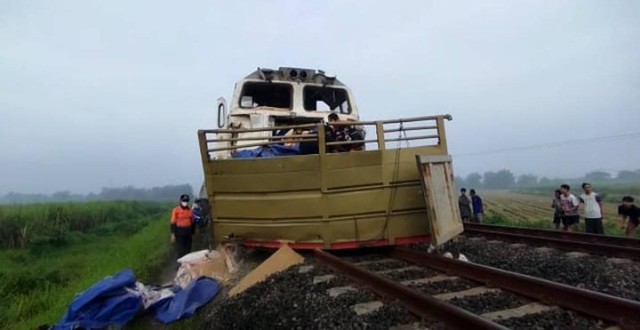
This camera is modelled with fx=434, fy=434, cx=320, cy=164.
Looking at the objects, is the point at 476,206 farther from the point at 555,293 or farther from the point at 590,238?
the point at 555,293

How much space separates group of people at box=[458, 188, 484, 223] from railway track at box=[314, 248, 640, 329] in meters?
8.96

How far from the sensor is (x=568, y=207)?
37.3 ft

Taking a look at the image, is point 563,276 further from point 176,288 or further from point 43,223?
point 43,223

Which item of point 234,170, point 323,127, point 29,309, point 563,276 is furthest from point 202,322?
point 29,309

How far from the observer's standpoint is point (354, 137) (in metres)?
7.11

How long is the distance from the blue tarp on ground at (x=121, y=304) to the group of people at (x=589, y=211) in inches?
361

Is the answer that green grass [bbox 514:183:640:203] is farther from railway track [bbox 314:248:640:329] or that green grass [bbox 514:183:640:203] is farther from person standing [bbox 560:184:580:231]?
railway track [bbox 314:248:640:329]

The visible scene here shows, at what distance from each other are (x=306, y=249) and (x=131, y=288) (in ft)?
7.86

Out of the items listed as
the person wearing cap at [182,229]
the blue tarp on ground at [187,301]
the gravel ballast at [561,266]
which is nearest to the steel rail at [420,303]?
the blue tarp on ground at [187,301]

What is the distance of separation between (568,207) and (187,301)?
33.2ft

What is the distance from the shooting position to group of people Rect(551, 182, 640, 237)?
1005 centimetres

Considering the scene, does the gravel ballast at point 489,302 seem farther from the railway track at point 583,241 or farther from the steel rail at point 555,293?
the railway track at point 583,241

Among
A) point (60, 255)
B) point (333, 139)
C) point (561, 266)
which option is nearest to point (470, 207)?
point (561, 266)

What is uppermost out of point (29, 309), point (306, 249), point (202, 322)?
point (306, 249)
